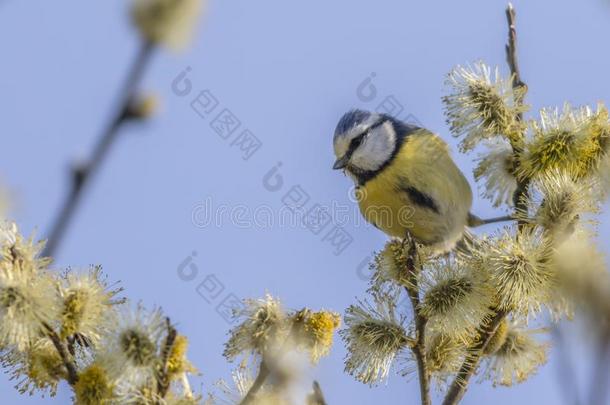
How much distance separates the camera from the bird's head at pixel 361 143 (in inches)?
167

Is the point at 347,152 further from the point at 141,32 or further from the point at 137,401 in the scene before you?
the point at 141,32

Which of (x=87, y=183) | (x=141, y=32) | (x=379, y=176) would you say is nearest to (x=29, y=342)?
(x=87, y=183)

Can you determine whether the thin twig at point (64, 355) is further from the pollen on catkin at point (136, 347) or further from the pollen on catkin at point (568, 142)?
the pollen on catkin at point (568, 142)

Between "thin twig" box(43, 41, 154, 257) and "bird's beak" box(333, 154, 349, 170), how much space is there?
304 cm

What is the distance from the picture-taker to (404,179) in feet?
13.1

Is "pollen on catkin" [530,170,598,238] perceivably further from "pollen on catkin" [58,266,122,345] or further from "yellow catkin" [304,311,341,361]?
"pollen on catkin" [58,266,122,345]

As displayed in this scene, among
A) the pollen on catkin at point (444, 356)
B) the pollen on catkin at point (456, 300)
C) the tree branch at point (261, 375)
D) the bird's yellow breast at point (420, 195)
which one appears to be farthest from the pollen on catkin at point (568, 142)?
the tree branch at point (261, 375)

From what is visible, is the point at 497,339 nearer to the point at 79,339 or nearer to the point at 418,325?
the point at 418,325

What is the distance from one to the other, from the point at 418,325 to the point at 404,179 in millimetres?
1471

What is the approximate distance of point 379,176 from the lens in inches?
161

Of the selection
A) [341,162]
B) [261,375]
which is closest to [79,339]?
[261,375]

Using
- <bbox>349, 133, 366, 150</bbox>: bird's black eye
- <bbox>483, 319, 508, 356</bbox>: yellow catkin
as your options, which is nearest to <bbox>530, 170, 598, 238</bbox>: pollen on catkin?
<bbox>483, 319, 508, 356</bbox>: yellow catkin

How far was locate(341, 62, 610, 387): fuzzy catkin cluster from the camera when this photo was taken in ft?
8.36

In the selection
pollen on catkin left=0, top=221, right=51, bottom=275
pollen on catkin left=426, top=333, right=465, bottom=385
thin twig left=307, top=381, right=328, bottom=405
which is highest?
pollen on catkin left=0, top=221, right=51, bottom=275
